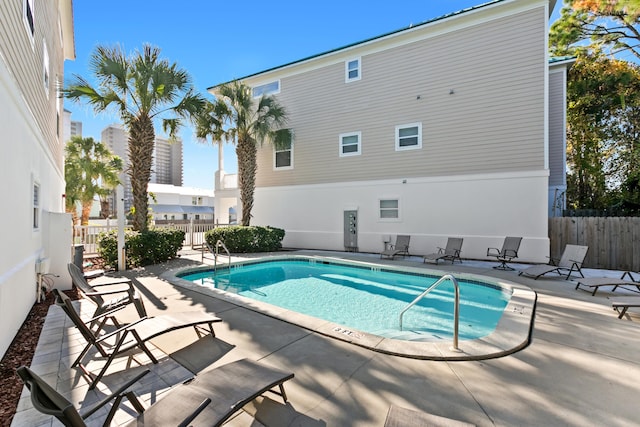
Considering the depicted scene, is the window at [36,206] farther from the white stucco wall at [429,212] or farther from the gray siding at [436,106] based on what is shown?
A: the gray siding at [436,106]

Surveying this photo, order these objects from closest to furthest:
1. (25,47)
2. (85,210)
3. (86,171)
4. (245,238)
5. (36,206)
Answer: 1. (25,47)
2. (36,206)
3. (245,238)
4. (86,171)
5. (85,210)

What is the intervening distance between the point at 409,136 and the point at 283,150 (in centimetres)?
656

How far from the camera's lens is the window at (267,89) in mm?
16216

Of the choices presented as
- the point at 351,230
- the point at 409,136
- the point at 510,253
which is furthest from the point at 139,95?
the point at 510,253

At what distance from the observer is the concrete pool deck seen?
2674 mm

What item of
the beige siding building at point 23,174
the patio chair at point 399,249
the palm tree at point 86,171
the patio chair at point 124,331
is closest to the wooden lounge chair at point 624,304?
the patio chair at point 124,331

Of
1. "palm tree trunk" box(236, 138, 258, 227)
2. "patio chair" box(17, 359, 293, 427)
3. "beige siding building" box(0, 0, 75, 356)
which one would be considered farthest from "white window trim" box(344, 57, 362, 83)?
"patio chair" box(17, 359, 293, 427)

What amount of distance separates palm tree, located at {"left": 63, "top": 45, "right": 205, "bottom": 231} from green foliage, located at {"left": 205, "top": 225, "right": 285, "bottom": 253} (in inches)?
116

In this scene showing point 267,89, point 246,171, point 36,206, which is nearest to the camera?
point 36,206

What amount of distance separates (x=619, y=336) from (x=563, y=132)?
10944 millimetres

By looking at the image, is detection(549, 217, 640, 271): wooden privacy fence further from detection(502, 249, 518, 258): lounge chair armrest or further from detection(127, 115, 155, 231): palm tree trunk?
detection(127, 115, 155, 231): palm tree trunk

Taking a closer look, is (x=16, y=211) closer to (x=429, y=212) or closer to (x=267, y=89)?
(x=429, y=212)

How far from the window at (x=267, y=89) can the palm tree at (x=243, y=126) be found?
5.72 feet

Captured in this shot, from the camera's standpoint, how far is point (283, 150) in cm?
1588
